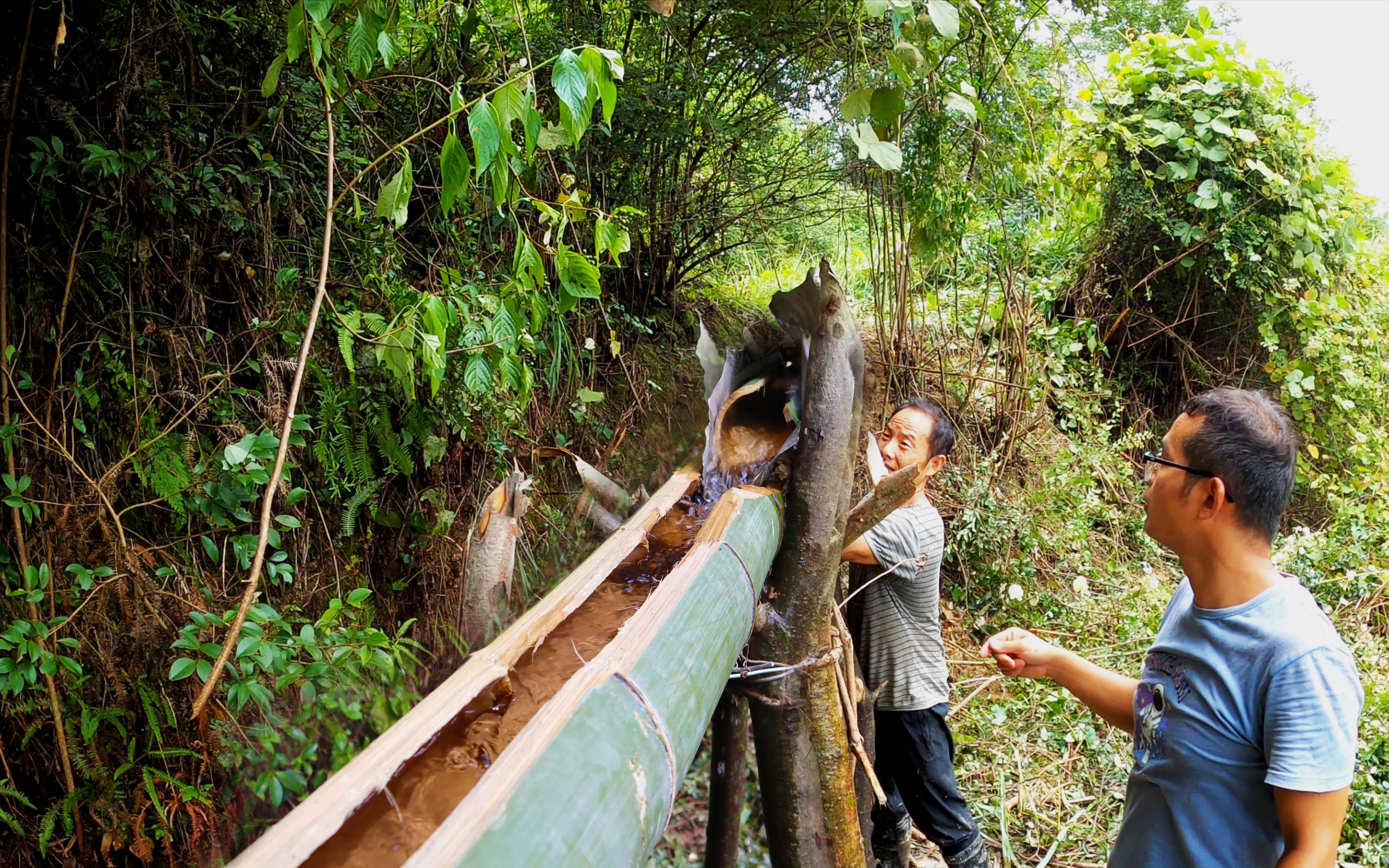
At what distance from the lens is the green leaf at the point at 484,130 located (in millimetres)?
1520

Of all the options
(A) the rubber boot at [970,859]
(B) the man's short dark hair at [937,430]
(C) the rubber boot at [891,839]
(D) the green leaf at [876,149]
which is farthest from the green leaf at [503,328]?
(A) the rubber boot at [970,859]

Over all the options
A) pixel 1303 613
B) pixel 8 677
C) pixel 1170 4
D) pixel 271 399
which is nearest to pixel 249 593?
pixel 8 677

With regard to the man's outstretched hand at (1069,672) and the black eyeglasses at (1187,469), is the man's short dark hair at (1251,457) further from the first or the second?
the man's outstretched hand at (1069,672)

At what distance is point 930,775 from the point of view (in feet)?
8.59

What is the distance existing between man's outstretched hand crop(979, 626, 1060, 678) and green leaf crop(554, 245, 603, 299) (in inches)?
52.8

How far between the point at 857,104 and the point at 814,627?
4.72 ft

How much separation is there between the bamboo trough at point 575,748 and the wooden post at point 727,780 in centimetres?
66

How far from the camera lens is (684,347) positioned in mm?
5137

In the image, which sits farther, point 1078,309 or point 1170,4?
point 1170,4

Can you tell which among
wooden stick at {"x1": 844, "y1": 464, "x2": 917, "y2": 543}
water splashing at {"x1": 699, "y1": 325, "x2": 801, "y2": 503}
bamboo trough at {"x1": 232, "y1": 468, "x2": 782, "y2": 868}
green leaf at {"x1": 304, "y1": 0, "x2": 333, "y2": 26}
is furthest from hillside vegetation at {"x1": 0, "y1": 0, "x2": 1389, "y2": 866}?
wooden stick at {"x1": 844, "y1": 464, "x2": 917, "y2": 543}

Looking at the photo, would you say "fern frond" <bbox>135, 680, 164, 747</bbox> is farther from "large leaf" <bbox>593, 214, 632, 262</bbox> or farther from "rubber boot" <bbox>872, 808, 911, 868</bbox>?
"rubber boot" <bbox>872, 808, 911, 868</bbox>

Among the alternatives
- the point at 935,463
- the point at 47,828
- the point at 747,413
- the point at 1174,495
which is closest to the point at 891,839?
the point at 935,463

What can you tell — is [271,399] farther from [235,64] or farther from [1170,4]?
[1170,4]

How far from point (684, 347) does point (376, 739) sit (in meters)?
4.27
